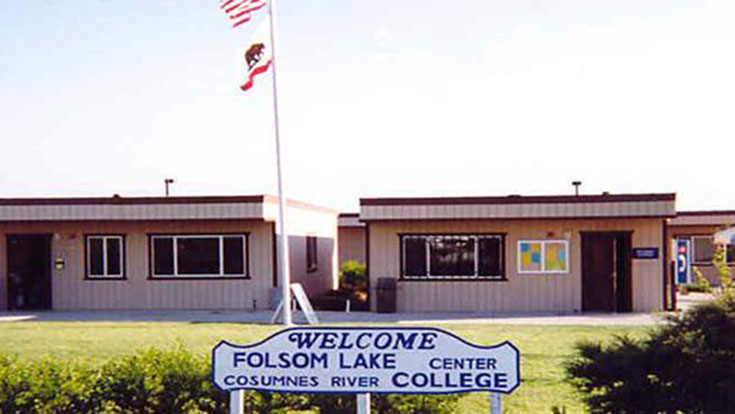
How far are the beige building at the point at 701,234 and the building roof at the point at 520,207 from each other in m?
10.1

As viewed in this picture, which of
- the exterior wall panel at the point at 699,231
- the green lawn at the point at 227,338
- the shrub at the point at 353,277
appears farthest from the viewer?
the exterior wall panel at the point at 699,231

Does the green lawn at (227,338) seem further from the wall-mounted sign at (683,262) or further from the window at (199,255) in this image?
the wall-mounted sign at (683,262)

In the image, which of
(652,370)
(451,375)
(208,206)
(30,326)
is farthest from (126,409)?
(208,206)

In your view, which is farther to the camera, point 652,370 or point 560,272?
point 560,272

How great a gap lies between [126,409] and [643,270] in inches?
626

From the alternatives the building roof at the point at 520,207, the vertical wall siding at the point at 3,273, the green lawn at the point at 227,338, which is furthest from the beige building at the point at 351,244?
the green lawn at the point at 227,338

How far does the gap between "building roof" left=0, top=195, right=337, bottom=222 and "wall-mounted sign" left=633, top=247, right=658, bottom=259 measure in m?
9.27

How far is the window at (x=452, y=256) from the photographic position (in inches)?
806

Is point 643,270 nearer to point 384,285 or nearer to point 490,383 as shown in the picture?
point 384,285

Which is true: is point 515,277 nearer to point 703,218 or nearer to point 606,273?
point 606,273

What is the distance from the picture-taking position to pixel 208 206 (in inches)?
794

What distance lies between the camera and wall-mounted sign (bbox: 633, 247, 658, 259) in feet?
65.3

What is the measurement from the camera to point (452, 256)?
2059 cm

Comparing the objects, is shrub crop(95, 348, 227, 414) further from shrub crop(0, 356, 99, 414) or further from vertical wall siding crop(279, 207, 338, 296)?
vertical wall siding crop(279, 207, 338, 296)
